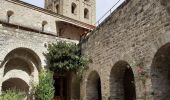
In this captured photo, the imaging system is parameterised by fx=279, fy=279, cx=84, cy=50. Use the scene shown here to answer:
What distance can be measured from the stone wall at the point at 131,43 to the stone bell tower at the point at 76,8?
15658 mm

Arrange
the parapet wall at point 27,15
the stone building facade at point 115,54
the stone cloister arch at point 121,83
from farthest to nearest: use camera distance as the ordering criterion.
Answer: the parapet wall at point 27,15 → the stone cloister arch at point 121,83 → the stone building facade at point 115,54

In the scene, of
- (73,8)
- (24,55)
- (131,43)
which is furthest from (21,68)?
(73,8)

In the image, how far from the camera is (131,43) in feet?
38.7

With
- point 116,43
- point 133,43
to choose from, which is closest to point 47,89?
point 116,43

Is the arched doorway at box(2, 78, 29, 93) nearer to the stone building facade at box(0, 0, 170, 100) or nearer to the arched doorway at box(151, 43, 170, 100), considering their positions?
the stone building facade at box(0, 0, 170, 100)

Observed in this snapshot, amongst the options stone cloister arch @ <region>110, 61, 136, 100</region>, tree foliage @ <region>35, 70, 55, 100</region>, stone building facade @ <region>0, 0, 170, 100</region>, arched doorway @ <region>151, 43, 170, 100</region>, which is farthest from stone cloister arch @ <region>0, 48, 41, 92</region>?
arched doorway @ <region>151, 43, 170, 100</region>

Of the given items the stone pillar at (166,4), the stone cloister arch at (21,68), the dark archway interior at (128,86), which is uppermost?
the stone pillar at (166,4)

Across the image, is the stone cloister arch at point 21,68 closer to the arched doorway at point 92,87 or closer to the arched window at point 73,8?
the arched doorway at point 92,87

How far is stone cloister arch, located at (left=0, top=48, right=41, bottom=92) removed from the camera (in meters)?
15.4

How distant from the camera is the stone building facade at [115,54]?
34.3 ft

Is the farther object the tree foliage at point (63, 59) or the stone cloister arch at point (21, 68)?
the tree foliage at point (63, 59)

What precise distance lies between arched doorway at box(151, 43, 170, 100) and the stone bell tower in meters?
20.7

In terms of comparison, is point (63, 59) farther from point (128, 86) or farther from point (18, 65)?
point (128, 86)

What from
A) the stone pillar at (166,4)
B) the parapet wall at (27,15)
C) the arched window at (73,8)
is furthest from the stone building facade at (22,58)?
the arched window at (73,8)
